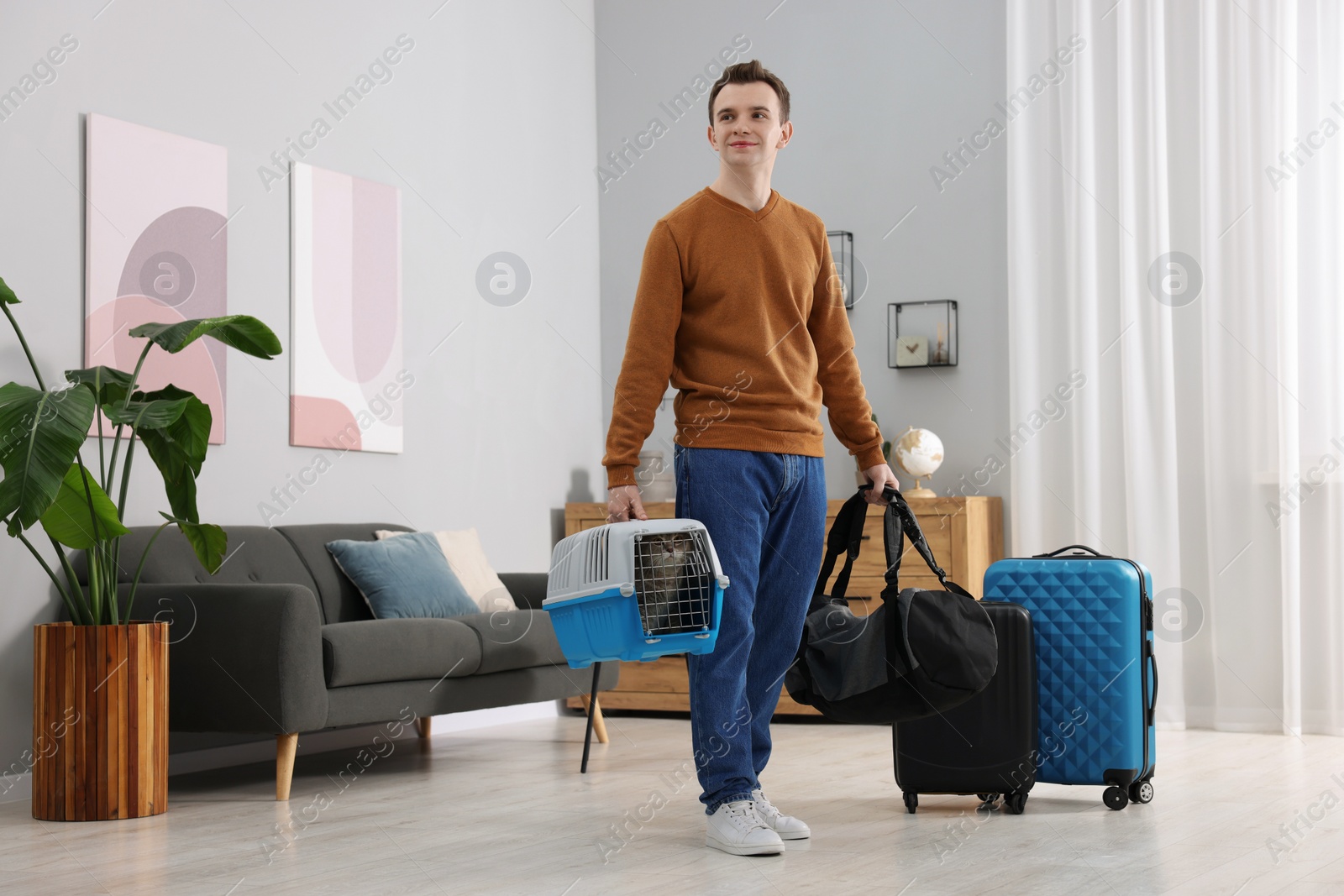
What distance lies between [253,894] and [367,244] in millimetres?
2746

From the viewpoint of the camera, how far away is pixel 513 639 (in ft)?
13.0

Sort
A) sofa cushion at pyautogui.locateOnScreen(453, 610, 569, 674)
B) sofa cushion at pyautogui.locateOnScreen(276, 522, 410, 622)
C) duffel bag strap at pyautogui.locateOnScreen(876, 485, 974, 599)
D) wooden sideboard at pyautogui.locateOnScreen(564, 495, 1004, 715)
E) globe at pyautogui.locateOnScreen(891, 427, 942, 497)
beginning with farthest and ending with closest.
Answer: globe at pyautogui.locateOnScreen(891, 427, 942, 497)
wooden sideboard at pyautogui.locateOnScreen(564, 495, 1004, 715)
sofa cushion at pyautogui.locateOnScreen(276, 522, 410, 622)
sofa cushion at pyautogui.locateOnScreen(453, 610, 569, 674)
duffel bag strap at pyautogui.locateOnScreen(876, 485, 974, 599)

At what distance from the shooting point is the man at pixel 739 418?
2480 mm

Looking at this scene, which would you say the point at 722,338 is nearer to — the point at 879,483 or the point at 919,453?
the point at 879,483

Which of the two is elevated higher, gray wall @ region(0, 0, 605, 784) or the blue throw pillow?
gray wall @ region(0, 0, 605, 784)

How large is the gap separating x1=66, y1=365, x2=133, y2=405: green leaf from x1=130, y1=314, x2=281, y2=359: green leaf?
0.40 ft

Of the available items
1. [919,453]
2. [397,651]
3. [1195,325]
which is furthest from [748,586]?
[1195,325]

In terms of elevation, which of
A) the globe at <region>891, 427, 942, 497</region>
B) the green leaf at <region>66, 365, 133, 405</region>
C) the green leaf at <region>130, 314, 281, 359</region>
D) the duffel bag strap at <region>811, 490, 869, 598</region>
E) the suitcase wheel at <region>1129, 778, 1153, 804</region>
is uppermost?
the green leaf at <region>130, 314, 281, 359</region>

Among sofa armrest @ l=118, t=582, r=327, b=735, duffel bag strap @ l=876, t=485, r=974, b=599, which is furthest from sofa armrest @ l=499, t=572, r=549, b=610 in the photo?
duffel bag strap @ l=876, t=485, r=974, b=599

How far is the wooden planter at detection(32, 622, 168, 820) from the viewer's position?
306cm

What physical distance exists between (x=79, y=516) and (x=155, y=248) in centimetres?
101

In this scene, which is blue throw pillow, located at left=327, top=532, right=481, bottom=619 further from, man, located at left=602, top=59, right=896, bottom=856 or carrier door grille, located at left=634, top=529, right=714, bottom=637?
carrier door grille, located at left=634, top=529, right=714, bottom=637

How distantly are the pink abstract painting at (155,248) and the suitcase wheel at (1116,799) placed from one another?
2611mm

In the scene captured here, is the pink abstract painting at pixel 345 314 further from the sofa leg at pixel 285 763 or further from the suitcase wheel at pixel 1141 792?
the suitcase wheel at pixel 1141 792
